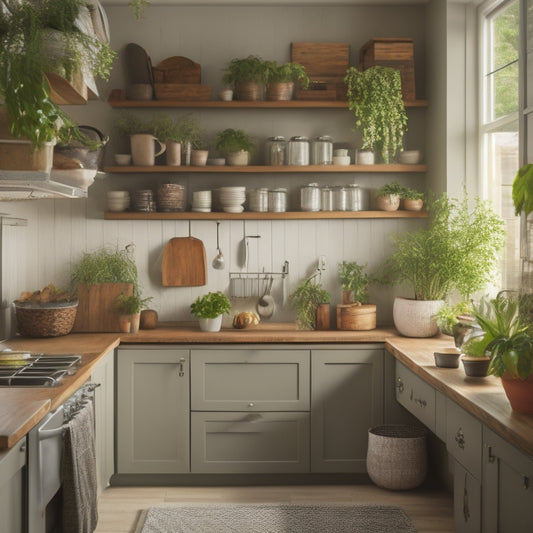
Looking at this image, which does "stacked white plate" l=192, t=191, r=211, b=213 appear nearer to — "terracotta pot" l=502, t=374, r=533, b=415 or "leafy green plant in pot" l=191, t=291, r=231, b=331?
"leafy green plant in pot" l=191, t=291, r=231, b=331

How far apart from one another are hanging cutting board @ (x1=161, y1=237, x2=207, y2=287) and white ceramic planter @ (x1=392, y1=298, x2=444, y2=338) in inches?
54.1

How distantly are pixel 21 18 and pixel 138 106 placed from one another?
71.2 inches

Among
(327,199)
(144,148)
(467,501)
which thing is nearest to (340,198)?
(327,199)

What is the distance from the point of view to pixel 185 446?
4.44 meters

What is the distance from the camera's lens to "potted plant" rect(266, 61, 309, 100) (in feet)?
15.8

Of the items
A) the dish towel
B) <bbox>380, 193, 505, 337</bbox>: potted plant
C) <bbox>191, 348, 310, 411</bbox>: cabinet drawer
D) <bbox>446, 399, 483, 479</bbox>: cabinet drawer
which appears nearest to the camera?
<bbox>446, 399, 483, 479</bbox>: cabinet drawer

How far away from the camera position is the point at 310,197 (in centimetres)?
488

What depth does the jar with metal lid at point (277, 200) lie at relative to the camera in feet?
16.1

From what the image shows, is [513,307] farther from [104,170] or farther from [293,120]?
[104,170]

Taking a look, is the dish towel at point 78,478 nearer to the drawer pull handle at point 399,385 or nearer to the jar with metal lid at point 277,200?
the drawer pull handle at point 399,385

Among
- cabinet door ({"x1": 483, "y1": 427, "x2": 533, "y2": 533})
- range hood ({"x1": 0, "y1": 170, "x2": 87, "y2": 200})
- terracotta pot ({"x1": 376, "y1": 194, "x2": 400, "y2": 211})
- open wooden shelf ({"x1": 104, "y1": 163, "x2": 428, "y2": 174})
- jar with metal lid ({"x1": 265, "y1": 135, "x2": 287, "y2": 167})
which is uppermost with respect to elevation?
jar with metal lid ({"x1": 265, "y1": 135, "x2": 287, "y2": 167})

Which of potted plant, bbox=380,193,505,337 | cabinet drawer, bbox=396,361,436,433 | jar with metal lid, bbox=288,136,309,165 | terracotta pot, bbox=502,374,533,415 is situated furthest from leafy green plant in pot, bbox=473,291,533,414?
jar with metal lid, bbox=288,136,309,165

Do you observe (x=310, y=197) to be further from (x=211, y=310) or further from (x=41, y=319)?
(x=41, y=319)

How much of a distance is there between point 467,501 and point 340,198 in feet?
7.88
